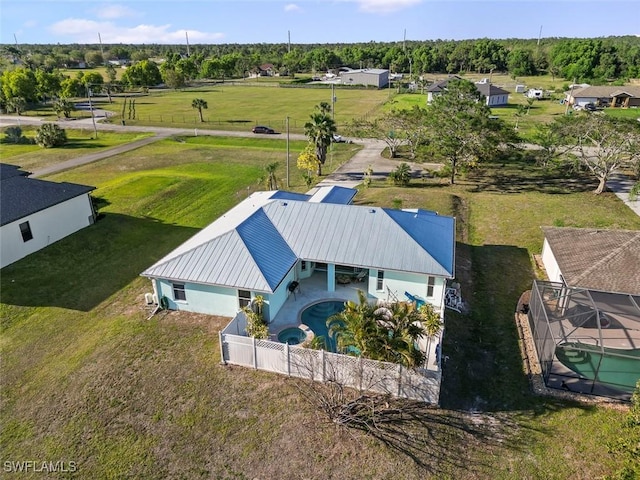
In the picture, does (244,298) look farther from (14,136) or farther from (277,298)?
(14,136)

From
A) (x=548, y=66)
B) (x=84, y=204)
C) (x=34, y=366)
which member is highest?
(x=548, y=66)

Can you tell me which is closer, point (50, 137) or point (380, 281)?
point (380, 281)

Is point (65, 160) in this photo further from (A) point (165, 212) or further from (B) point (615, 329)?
(B) point (615, 329)

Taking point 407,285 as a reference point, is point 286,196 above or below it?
above

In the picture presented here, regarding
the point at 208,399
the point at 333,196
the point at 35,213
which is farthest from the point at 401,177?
the point at 208,399

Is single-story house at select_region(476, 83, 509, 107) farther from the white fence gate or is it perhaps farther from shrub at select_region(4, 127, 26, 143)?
the white fence gate

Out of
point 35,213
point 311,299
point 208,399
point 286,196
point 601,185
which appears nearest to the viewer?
point 208,399

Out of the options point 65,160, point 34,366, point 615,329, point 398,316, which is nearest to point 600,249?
point 615,329
